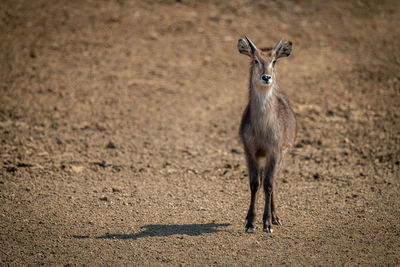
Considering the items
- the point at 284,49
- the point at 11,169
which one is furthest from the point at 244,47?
the point at 11,169

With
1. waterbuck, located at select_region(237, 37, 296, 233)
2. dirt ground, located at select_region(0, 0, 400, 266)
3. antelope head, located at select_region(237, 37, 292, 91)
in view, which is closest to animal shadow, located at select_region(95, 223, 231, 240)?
dirt ground, located at select_region(0, 0, 400, 266)

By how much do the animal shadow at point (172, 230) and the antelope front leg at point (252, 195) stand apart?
38 centimetres

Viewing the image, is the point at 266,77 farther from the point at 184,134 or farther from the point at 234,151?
the point at 184,134

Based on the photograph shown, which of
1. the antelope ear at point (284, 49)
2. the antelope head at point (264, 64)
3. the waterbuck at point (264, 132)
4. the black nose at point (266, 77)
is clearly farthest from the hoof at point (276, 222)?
the antelope ear at point (284, 49)

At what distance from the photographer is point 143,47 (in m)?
13.8

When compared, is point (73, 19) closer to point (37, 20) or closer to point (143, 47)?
point (37, 20)

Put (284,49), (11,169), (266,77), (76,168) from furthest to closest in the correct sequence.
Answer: (76,168) → (11,169) → (284,49) → (266,77)

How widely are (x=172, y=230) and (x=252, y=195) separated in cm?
126

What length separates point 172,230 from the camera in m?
6.66

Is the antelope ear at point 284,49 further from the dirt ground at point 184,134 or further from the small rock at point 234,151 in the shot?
the small rock at point 234,151

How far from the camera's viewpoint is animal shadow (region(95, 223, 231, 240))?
6508 mm

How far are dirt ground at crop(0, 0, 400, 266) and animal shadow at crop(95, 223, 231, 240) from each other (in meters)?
0.03

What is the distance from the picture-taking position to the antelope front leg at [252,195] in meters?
6.65

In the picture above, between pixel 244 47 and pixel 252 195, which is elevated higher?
pixel 244 47
